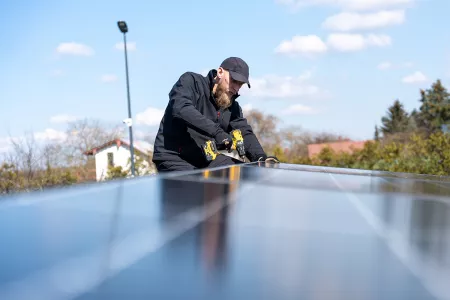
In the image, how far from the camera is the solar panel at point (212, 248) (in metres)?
0.67

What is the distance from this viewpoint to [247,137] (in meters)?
4.68

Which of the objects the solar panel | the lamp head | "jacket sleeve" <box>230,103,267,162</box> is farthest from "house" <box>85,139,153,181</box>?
the solar panel

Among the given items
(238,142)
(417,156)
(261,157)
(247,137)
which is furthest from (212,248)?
(417,156)

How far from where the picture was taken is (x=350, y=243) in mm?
955

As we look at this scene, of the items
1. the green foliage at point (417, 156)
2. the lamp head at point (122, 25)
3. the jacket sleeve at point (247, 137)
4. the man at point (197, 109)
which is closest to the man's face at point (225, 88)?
the man at point (197, 109)

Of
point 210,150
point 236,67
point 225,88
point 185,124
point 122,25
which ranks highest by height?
point 122,25

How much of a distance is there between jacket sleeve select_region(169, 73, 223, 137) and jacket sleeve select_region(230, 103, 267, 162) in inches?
31.2

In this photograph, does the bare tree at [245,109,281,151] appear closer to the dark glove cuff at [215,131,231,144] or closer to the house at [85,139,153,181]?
the house at [85,139,153,181]

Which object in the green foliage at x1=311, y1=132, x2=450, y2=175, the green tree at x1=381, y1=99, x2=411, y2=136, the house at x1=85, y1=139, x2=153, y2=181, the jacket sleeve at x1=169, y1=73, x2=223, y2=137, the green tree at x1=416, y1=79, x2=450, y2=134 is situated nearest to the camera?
the jacket sleeve at x1=169, y1=73, x2=223, y2=137

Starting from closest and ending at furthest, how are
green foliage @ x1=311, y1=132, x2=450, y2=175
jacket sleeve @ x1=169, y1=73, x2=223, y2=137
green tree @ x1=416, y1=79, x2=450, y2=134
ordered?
jacket sleeve @ x1=169, y1=73, x2=223, y2=137, green foliage @ x1=311, y1=132, x2=450, y2=175, green tree @ x1=416, y1=79, x2=450, y2=134

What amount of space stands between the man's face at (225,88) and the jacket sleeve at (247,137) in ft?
1.32

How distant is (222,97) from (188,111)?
1.92 feet

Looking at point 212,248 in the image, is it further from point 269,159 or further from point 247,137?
point 247,137

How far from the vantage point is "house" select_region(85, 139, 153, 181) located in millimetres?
15797
